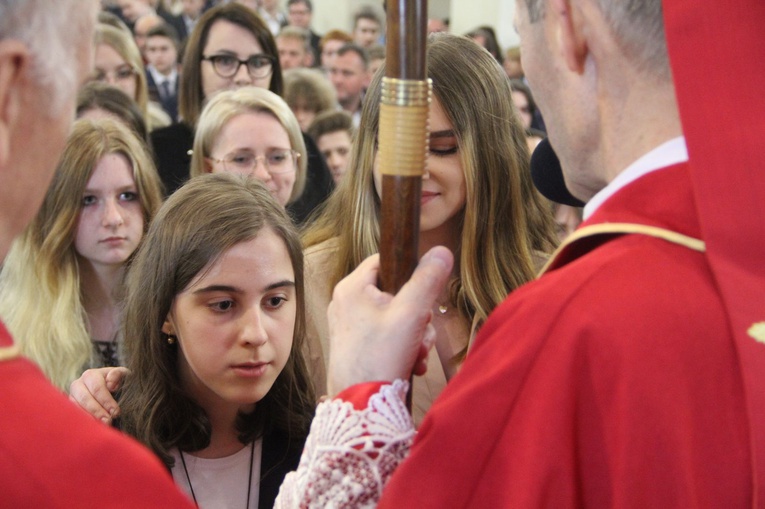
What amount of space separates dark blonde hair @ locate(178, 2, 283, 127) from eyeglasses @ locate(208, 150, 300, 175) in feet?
3.02

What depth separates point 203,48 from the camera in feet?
16.5

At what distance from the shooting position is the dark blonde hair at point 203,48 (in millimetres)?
4957

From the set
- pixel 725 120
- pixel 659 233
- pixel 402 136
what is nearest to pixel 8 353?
pixel 402 136

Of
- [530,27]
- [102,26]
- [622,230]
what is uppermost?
[102,26]

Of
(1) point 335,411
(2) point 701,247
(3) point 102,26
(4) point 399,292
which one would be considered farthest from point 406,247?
(3) point 102,26

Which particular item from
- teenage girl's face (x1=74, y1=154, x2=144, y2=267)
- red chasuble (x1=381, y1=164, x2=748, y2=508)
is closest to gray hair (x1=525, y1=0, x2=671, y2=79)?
red chasuble (x1=381, y1=164, x2=748, y2=508)

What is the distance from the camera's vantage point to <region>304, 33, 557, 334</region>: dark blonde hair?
9.35ft

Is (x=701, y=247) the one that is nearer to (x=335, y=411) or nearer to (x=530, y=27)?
(x=530, y=27)

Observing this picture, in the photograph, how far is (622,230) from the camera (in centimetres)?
129

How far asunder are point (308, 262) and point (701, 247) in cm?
192

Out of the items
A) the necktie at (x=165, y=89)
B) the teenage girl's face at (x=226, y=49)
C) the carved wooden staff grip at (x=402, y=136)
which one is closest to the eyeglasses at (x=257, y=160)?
the teenage girl's face at (x=226, y=49)

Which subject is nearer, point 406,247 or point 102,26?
point 406,247

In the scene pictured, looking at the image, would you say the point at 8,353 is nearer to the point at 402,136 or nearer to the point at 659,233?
the point at 402,136

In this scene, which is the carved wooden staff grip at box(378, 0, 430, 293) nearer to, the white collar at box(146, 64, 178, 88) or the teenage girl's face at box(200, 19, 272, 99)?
the teenage girl's face at box(200, 19, 272, 99)
